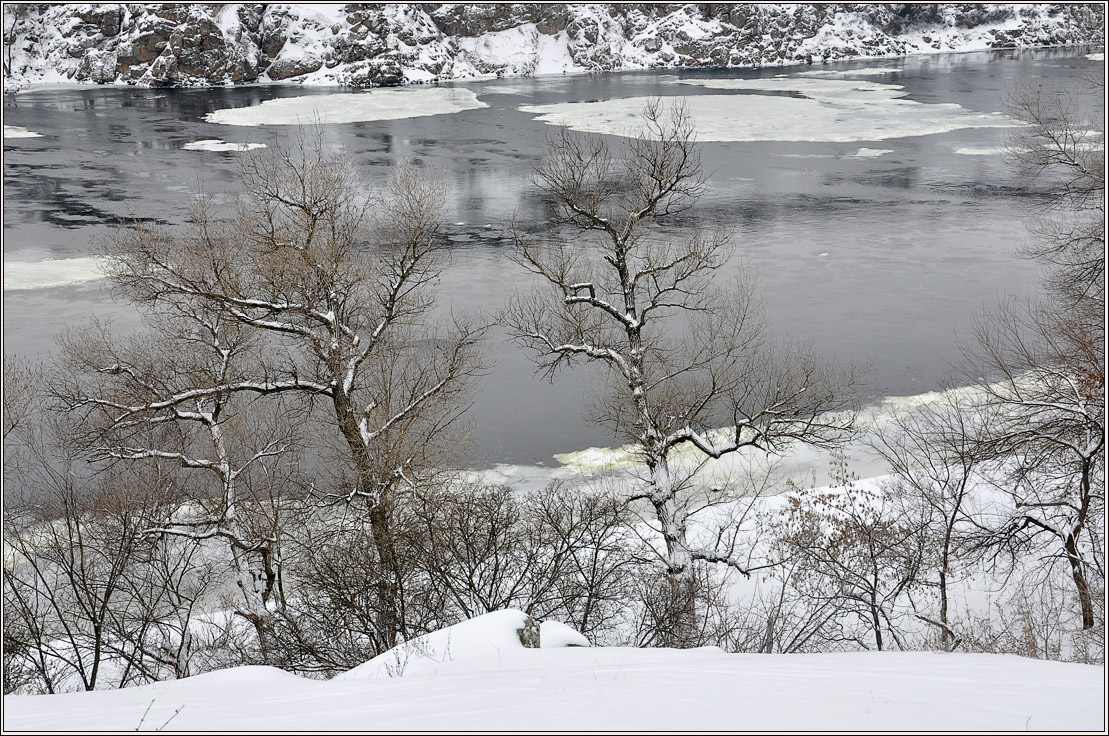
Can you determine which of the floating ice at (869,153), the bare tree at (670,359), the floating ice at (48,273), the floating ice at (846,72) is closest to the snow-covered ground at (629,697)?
the bare tree at (670,359)

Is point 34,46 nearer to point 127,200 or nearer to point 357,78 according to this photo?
point 357,78

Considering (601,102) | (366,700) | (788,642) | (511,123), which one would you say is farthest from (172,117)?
(366,700)

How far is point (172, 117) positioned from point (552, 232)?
2889 cm

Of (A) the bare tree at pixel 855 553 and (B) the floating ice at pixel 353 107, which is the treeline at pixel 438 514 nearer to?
(A) the bare tree at pixel 855 553

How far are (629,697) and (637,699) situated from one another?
8cm

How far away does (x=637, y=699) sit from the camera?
211 inches

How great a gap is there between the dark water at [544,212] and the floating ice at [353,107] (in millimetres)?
1603

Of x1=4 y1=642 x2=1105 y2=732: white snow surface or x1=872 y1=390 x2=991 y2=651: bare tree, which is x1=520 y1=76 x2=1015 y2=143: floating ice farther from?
x1=4 y1=642 x2=1105 y2=732: white snow surface

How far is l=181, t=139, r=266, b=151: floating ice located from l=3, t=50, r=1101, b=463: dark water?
83 centimetres

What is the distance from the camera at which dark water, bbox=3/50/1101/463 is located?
63.0ft

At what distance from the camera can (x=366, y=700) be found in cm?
578

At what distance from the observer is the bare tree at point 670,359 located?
41.0 ft

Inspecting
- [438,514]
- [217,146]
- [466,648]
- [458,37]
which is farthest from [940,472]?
[458,37]

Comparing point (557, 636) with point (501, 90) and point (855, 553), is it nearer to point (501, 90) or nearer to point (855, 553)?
point (855, 553)
